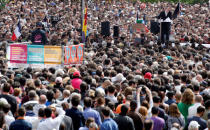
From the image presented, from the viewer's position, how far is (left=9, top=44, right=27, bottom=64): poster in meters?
17.4

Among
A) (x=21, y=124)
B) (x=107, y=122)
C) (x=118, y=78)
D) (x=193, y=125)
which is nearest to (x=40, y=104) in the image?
(x=21, y=124)

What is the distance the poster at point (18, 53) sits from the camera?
17375 millimetres

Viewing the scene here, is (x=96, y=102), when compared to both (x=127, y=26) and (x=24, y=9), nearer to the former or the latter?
(x=127, y=26)

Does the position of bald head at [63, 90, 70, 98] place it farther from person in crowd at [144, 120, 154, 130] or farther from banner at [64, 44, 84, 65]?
banner at [64, 44, 84, 65]

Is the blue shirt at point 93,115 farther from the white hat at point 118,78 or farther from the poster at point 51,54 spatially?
the poster at point 51,54

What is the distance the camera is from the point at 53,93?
394 inches

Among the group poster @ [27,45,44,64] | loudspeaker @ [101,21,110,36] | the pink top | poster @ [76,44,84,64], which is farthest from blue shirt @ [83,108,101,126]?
loudspeaker @ [101,21,110,36]

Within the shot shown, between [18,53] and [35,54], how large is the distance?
2.20 ft

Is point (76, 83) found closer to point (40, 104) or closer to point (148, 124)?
point (40, 104)

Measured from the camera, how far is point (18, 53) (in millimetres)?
17438

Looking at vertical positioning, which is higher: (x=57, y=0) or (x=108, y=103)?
(x=57, y=0)

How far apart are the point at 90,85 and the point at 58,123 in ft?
11.2

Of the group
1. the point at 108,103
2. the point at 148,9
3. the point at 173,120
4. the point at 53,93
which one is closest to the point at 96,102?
the point at 108,103

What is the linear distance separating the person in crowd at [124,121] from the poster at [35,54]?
857 cm
